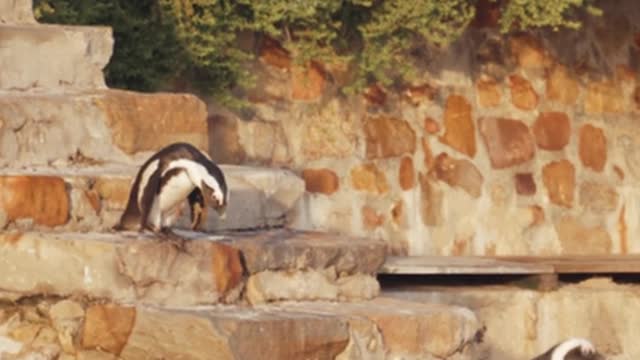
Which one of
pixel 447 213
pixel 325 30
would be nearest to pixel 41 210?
pixel 325 30

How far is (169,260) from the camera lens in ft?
24.7

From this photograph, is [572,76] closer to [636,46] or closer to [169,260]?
[636,46]

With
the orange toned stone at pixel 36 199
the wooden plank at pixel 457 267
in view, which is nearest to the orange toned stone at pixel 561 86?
the wooden plank at pixel 457 267

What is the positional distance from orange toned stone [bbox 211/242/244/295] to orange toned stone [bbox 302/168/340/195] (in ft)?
14.0

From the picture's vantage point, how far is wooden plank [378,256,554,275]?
11.3 m

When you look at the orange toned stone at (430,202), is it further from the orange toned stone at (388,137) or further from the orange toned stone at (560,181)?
the orange toned stone at (560,181)

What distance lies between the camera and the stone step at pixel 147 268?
7.46 metres

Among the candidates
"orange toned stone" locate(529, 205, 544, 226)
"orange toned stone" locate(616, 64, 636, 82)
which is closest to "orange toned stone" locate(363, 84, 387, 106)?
"orange toned stone" locate(529, 205, 544, 226)

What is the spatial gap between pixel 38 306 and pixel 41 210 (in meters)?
0.34

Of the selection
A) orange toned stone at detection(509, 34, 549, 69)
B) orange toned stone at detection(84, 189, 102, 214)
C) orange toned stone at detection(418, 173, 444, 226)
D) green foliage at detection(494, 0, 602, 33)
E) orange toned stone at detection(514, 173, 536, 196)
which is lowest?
orange toned stone at detection(84, 189, 102, 214)

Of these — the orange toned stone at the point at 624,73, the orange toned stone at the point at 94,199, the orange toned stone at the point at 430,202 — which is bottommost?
the orange toned stone at the point at 94,199

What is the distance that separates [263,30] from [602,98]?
231 cm

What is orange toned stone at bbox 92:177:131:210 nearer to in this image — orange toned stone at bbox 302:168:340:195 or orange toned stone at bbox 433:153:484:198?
orange toned stone at bbox 302:168:340:195

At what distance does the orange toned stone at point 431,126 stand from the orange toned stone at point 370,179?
16.9 inches
